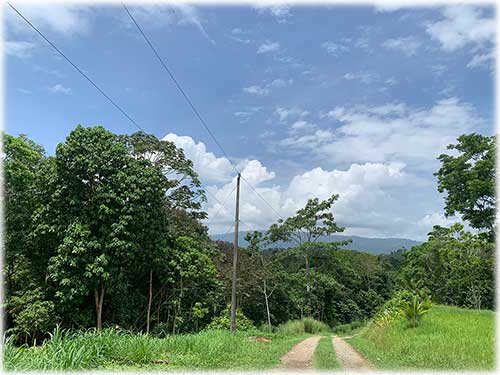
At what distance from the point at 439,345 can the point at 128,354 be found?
22.0ft

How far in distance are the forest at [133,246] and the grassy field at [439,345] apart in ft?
31.9

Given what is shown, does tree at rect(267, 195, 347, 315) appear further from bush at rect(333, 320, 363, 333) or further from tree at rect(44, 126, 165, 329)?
tree at rect(44, 126, 165, 329)

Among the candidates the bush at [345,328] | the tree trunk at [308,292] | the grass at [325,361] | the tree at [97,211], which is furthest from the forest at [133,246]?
the grass at [325,361]

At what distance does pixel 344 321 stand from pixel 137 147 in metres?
30.9

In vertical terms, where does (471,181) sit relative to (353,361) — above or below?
above

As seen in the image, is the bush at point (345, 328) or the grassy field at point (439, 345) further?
the bush at point (345, 328)

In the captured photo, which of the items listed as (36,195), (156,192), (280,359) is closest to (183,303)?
(156,192)

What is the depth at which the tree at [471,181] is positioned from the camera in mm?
22625

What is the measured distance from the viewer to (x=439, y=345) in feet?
31.1

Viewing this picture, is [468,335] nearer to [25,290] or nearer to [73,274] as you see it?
[73,274]

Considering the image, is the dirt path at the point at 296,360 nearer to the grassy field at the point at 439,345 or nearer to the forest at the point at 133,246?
the grassy field at the point at 439,345

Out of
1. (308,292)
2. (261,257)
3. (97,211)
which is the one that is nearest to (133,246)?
(97,211)

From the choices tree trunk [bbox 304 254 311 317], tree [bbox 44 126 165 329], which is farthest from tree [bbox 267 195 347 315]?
tree [bbox 44 126 165 329]

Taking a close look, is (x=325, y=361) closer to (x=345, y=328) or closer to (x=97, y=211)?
(x=97, y=211)
